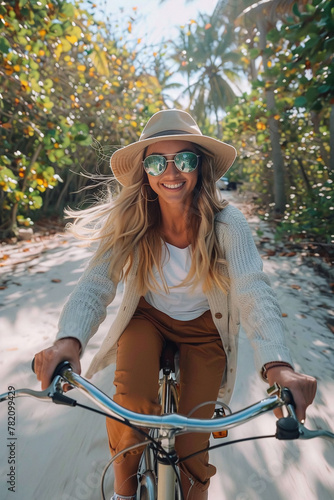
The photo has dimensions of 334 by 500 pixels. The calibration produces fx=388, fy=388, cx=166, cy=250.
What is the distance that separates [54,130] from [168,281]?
450 centimetres

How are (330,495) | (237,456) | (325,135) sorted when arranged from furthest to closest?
(325,135), (237,456), (330,495)

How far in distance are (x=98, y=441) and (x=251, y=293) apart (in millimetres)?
1476

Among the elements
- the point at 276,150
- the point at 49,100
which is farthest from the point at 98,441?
the point at 276,150

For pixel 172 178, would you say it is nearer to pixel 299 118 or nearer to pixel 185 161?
pixel 185 161

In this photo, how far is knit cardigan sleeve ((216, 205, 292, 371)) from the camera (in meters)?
1.44

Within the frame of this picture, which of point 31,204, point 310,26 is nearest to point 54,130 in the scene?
point 31,204

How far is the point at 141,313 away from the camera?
→ 205 centimetres

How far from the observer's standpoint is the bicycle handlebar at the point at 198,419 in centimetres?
98

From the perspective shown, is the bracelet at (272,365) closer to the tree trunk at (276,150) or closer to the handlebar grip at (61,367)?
the handlebar grip at (61,367)

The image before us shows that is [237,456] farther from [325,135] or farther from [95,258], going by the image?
[325,135]

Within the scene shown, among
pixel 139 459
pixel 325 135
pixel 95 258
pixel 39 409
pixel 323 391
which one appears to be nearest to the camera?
pixel 139 459

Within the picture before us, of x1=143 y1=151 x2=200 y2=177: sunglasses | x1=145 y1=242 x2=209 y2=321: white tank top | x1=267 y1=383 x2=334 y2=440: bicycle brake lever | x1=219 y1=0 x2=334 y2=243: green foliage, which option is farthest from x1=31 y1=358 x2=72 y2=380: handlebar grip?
x1=219 y1=0 x2=334 y2=243: green foliage

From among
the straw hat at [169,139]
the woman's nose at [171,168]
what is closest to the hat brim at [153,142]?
the straw hat at [169,139]

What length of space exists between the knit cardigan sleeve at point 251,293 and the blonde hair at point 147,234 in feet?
0.28
